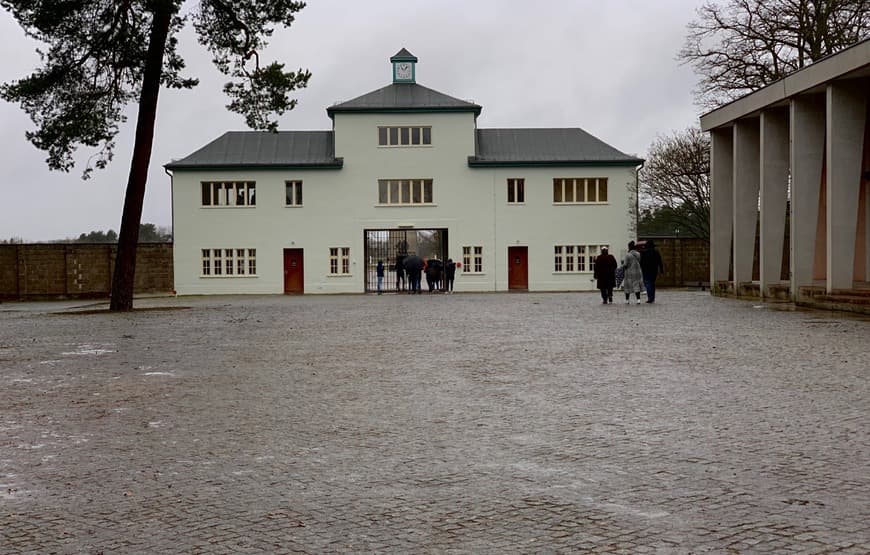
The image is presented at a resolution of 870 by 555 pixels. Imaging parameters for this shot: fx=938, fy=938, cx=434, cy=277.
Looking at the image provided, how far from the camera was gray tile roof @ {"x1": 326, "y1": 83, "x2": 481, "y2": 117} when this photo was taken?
4672 centimetres

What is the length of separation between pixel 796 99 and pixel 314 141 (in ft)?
95.9

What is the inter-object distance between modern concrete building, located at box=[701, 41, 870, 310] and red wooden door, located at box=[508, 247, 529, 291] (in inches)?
568

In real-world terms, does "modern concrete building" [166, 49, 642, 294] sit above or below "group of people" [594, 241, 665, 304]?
above

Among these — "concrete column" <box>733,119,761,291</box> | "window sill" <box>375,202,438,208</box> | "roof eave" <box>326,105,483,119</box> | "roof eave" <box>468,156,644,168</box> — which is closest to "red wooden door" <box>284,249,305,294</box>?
"window sill" <box>375,202,438,208</box>

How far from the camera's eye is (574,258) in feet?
154

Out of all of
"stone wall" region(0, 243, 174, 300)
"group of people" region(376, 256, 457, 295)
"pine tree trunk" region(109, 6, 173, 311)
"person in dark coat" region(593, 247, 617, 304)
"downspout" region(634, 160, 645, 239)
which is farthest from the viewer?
"downspout" region(634, 160, 645, 239)

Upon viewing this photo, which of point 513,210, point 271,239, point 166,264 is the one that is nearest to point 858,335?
point 513,210

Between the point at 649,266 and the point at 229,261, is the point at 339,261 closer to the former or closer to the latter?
the point at 229,261

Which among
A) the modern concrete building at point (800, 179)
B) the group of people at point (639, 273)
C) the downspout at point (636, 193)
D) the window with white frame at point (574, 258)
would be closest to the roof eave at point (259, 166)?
the window with white frame at point (574, 258)

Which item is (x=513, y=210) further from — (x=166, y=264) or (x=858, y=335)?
(x=858, y=335)

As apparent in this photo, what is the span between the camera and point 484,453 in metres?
6.76

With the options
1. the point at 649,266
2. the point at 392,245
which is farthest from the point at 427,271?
the point at 649,266

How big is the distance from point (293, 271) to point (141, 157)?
19.9 m

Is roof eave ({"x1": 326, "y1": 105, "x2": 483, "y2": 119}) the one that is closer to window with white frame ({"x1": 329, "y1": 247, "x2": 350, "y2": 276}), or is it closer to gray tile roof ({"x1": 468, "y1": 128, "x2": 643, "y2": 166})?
gray tile roof ({"x1": 468, "y1": 128, "x2": 643, "y2": 166})
